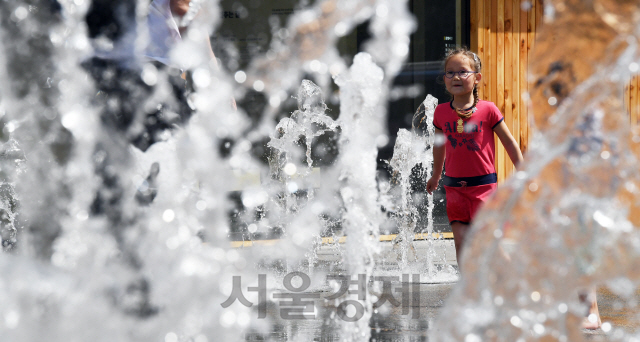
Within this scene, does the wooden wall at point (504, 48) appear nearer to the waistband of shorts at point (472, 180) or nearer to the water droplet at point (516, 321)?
the waistband of shorts at point (472, 180)

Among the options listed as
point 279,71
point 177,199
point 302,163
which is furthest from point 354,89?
point 302,163

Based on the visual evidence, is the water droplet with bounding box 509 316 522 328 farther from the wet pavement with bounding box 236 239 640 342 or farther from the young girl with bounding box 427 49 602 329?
the young girl with bounding box 427 49 602 329

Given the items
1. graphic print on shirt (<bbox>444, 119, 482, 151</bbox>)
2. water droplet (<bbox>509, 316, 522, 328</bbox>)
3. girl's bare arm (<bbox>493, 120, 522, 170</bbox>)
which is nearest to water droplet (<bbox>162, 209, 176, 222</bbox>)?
water droplet (<bbox>509, 316, 522, 328</bbox>)

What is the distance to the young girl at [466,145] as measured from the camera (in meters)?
2.94

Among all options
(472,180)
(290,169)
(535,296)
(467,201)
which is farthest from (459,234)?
(290,169)

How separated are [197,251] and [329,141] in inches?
146

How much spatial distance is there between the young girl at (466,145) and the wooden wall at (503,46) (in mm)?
2564

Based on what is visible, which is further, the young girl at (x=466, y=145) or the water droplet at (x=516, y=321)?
the young girl at (x=466, y=145)

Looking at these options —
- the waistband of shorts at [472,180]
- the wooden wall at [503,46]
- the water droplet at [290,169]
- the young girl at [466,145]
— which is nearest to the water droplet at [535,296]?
the young girl at [466,145]

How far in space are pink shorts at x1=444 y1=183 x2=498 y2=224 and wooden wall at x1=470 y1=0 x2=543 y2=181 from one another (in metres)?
2.83

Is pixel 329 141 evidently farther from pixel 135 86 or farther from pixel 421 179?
pixel 135 86

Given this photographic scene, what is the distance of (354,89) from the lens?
212cm

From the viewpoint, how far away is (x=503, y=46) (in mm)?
5617

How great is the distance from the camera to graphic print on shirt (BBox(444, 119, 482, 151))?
9.79ft
